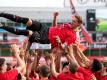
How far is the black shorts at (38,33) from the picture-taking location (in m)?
11.8

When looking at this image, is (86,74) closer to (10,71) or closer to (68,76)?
(68,76)

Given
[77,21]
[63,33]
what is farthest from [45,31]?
[77,21]

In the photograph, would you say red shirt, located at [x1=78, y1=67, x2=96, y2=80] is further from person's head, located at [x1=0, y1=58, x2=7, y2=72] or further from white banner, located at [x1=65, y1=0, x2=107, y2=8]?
white banner, located at [x1=65, y1=0, x2=107, y2=8]

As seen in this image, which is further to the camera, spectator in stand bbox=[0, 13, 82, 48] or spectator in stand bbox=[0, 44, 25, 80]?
spectator in stand bbox=[0, 13, 82, 48]

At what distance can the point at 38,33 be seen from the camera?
1209 cm

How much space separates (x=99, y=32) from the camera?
150 ft

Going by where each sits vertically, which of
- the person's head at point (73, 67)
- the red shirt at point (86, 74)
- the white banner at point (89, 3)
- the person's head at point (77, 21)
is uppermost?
the person's head at point (77, 21)

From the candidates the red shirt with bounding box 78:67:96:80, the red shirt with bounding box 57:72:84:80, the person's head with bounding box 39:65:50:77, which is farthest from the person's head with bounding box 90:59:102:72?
the person's head with bounding box 39:65:50:77

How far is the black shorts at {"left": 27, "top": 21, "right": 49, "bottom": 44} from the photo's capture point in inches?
466

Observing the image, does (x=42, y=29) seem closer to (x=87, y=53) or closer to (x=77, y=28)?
(x=77, y=28)

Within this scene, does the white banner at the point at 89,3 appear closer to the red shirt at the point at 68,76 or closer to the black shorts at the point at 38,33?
the black shorts at the point at 38,33

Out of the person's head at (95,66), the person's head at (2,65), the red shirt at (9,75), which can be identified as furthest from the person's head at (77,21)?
the person's head at (2,65)

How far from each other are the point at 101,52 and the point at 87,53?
1736mm

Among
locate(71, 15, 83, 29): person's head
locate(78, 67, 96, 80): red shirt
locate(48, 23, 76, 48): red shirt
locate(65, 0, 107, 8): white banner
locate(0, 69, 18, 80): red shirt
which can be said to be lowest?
locate(65, 0, 107, 8): white banner
